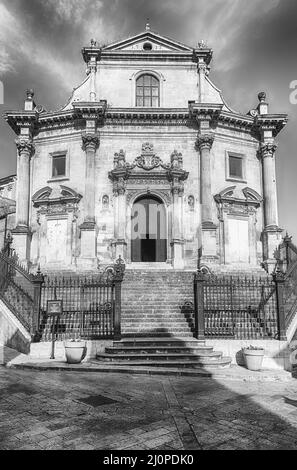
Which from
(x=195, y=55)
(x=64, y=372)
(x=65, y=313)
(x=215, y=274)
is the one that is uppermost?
(x=195, y=55)

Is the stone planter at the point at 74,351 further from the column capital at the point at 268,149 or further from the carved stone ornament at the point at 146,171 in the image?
the column capital at the point at 268,149

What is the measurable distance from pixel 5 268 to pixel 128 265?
632cm

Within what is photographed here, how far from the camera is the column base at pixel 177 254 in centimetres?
2006

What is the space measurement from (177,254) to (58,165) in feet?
26.2

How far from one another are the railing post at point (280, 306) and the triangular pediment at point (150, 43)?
15.6 metres

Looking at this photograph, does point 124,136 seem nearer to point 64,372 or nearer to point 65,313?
point 65,313

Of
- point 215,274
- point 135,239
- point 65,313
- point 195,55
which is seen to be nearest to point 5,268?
point 65,313

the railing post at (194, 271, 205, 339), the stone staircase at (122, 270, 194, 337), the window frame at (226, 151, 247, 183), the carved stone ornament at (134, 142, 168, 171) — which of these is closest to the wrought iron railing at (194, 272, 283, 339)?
the railing post at (194, 271, 205, 339)

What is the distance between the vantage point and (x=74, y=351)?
11.5 metres

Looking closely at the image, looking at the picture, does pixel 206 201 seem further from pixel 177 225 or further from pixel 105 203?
pixel 105 203

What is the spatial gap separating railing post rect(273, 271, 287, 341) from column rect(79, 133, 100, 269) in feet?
30.6

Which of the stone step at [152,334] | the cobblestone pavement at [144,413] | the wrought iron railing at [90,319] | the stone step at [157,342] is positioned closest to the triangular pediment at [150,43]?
the wrought iron railing at [90,319]

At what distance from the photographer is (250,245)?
70.7 feet
